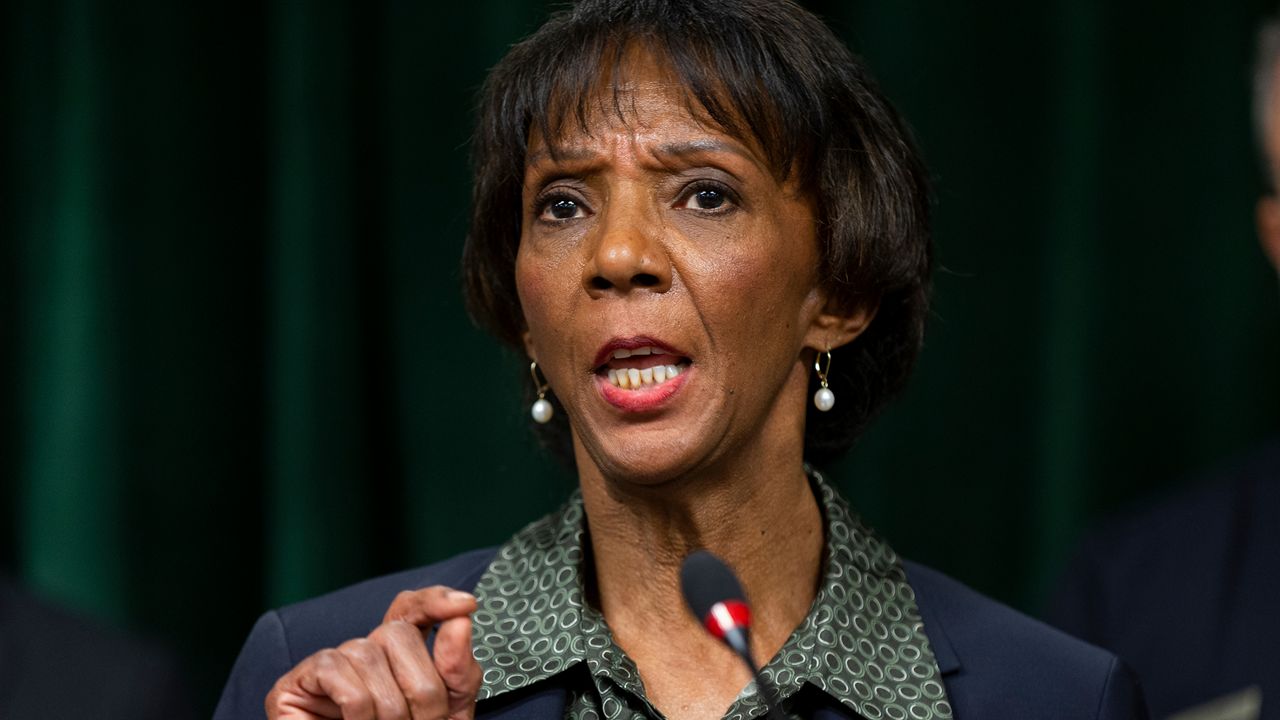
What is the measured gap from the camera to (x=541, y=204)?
1903mm

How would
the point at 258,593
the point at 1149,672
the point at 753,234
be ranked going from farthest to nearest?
the point at 258,593
the point at 1149,672
the point at 753,234

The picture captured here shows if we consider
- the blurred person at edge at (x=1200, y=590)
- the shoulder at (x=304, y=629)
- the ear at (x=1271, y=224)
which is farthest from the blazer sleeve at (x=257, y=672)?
the ear at (x=1271, y=224)

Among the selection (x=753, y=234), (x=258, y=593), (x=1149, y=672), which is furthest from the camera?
(x=258, y=593)

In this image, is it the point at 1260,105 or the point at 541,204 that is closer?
the point at 541,204

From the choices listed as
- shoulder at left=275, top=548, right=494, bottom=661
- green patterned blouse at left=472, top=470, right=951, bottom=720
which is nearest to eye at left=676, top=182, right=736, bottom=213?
green patterned blouse at left=472, top=470, right=951, bottom=720

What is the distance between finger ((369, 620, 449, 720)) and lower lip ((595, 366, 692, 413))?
0.32 m

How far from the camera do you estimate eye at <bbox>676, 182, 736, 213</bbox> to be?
6.04 feet

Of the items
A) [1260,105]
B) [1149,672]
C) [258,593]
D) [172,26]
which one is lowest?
[1149,672]

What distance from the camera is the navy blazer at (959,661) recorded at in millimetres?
1878

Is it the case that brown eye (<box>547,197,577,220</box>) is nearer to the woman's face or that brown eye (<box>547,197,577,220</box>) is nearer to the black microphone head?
the woman's face

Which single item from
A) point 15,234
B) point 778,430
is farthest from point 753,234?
point 15,234

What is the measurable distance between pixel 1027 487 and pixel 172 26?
145 cm

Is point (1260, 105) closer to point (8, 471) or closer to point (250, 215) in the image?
point (250, 215)

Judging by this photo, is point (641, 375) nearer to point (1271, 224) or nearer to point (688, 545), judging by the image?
point (688, 545)
